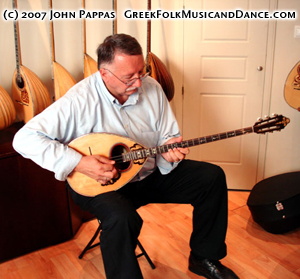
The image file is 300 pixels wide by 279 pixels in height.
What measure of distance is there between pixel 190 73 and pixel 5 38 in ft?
4.06

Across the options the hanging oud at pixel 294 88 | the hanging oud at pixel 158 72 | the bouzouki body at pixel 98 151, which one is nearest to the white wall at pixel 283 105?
the hanging oud at pixel 294 88

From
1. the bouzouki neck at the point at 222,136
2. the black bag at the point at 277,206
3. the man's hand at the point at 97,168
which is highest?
the bouzouki neck at the point at 222,136

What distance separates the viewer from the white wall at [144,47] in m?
2.19

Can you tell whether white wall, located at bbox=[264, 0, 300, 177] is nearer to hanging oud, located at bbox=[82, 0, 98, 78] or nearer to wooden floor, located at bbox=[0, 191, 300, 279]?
wooden floor, located at bbox=[0, 191, 300, 279]

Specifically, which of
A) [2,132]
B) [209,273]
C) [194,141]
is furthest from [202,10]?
[209,273]

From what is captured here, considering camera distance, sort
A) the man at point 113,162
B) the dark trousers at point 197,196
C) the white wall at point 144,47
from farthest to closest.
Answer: the white wall at point 144,47
the dark trousers at point 197,196
the man at point 113,162

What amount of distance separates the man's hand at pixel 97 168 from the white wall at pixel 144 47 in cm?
100

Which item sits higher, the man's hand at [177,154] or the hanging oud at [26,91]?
the hanging oud at [26,91]

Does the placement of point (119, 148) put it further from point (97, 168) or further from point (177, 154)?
point (177, 154)

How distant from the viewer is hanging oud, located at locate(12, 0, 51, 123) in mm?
2006

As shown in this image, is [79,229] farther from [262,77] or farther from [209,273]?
[262,77]

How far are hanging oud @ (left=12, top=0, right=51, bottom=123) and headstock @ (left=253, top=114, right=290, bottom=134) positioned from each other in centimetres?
121

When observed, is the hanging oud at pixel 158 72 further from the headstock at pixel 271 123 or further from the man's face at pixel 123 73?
the headstock at pixel 271 123

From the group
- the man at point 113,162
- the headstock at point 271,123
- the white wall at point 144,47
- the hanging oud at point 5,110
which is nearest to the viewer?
the man at point 113,162
